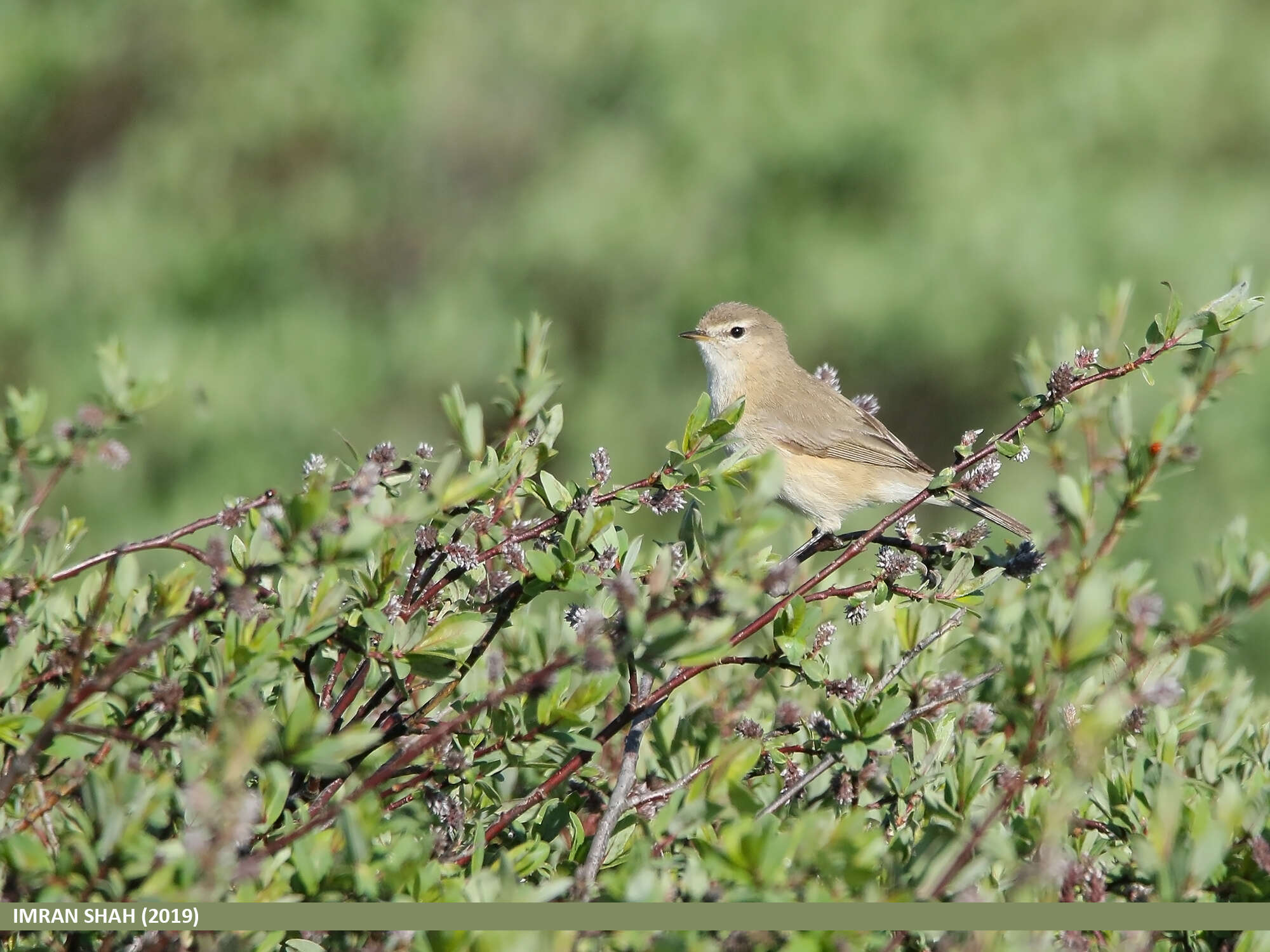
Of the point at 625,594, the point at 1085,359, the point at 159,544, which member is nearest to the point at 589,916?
the point at 625,594

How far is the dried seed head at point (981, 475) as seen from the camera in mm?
2299

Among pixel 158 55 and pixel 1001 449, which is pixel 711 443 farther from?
pixel 158 55

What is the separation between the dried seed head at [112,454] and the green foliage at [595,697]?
4cm

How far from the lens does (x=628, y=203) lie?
1033cm

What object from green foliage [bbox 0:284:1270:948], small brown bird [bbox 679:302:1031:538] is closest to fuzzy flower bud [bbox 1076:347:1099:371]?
green foliage [bbox 0:284:1270:948]

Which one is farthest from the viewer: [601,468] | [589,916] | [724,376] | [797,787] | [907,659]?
[724,376]

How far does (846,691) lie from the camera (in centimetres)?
218

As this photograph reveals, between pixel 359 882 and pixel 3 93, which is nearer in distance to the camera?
pixel 359 882

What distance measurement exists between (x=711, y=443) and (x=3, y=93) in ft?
36.5

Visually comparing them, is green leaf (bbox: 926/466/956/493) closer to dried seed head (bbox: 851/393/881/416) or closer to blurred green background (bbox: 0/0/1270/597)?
dried seed head (bbox: 851/393/881/416)

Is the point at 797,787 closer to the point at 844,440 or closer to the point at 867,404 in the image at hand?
the point at 867,404

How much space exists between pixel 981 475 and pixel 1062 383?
23 cm

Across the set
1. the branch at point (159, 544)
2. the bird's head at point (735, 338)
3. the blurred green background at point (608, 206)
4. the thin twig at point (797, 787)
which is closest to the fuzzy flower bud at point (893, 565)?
the thin twig at point (797, 787)

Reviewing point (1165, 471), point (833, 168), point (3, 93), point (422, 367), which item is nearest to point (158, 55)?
point (3, 93)
